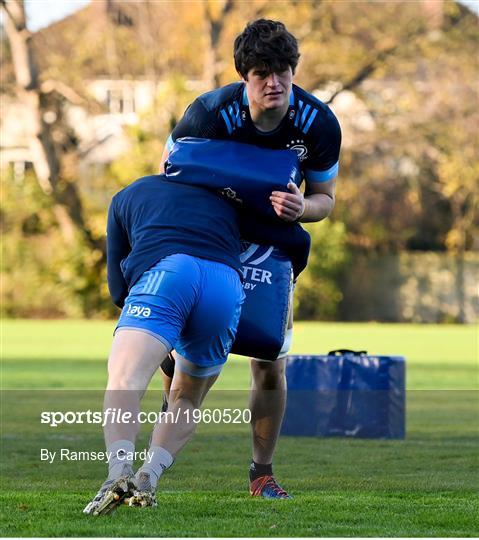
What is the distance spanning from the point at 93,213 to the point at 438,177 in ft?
49.5

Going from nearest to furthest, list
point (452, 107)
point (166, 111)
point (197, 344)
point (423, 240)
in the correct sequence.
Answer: point (197, 344) → point (166, 111) → point (452, 107) → point (423, 240)

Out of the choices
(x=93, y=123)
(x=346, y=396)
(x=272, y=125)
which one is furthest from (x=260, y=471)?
(x=93, y=123)

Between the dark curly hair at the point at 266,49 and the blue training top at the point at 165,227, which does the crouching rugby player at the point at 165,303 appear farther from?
the dark curly hair at the point at 266,49

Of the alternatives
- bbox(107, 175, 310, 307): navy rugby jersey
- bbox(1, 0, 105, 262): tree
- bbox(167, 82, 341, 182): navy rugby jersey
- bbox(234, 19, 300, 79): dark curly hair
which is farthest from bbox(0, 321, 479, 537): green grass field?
bbox(1, 0, 105, 262): tree

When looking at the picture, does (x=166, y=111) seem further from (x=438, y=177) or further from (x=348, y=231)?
(x=438, y=177)

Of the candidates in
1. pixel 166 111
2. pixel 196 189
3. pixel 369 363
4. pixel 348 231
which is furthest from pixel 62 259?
pixel 196 189

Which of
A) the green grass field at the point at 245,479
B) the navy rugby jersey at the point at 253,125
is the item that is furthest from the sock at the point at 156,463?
the navy rugby jersey at the point at 253,125

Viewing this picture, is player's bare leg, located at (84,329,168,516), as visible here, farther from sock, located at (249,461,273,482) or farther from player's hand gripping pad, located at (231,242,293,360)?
sock, located at (249,461,273,482)

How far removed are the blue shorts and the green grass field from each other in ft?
2.45

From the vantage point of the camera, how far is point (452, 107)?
47.0 m

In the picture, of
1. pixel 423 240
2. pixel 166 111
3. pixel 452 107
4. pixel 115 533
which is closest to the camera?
pixel 115 533

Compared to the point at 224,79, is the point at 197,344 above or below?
below

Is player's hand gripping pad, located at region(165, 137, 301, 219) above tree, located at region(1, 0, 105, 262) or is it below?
below

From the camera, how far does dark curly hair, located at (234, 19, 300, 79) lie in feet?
18.5
